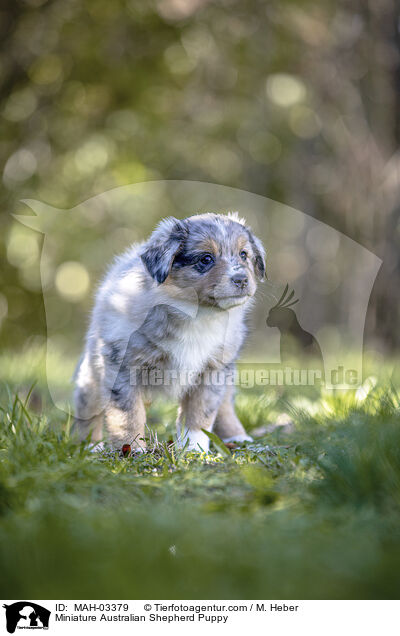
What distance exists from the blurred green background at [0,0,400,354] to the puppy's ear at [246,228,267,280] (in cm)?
231

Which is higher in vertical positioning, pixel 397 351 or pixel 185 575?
pixel 397 351

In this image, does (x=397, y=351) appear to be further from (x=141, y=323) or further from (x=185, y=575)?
(x=185, y=575)

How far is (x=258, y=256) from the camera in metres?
3.97

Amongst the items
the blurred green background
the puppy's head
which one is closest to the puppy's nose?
the puppy's head

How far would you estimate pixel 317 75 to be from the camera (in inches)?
432

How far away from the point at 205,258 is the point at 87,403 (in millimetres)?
1207

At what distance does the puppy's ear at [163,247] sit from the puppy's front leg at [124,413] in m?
0.56

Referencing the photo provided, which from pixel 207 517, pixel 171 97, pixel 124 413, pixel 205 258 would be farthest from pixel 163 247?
pixel 171 97

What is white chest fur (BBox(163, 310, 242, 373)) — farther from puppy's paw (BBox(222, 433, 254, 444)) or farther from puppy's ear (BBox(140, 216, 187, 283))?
puppy's paw (BBox(222, 433, 254, 444))

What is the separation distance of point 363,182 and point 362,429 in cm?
685

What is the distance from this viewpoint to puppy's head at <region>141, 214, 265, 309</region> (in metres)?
3.57

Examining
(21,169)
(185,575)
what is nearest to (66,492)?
(185,575)
